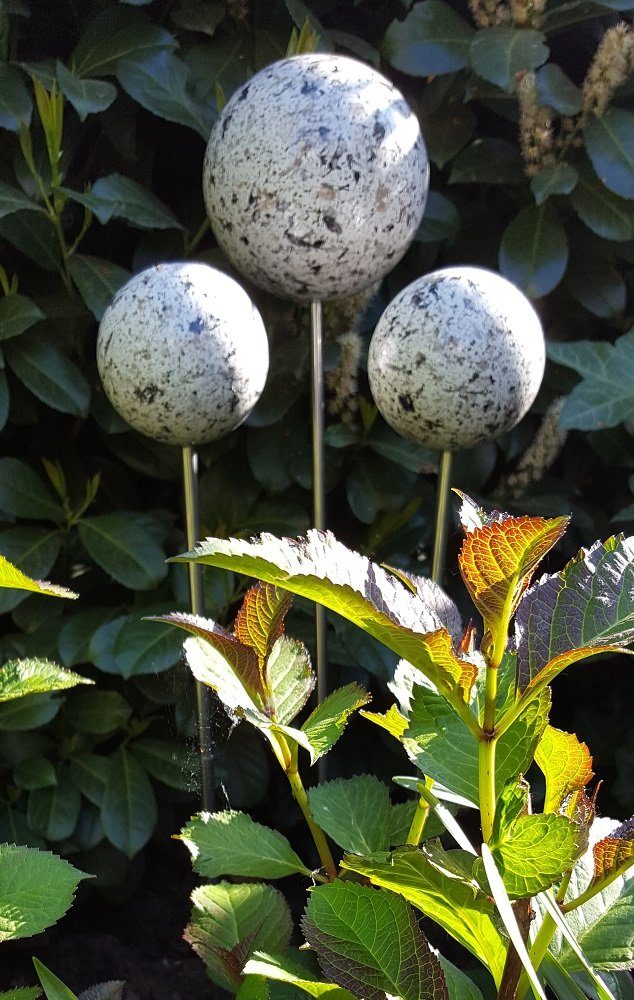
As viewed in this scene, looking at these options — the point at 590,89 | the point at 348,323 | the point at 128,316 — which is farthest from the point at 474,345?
the point at 590,89

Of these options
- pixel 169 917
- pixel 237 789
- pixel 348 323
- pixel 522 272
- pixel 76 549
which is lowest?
pixel 169 917

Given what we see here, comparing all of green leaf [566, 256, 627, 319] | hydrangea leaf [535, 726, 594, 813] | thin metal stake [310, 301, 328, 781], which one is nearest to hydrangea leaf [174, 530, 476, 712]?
hydrangea leaf [535, 726, 594, 813]

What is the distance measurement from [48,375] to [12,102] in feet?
1.02

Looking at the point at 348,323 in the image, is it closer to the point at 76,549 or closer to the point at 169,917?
the point at 76,549

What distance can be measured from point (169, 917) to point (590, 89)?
1245 mm

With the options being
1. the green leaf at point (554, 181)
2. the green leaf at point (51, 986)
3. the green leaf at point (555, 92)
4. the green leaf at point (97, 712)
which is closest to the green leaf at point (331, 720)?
the green leaf at point (51, 986)

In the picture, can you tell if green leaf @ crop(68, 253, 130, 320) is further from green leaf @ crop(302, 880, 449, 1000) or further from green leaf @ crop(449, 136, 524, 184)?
green leaf @ crop(302, 880, 449, 1000)

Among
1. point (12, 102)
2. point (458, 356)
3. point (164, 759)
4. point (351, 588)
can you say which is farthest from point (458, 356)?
point (164, 759)

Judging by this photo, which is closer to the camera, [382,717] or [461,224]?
[382,717]

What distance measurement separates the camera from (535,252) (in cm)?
120

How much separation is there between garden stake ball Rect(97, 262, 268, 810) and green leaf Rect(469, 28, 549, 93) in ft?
1.59

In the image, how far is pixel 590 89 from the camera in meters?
1.14

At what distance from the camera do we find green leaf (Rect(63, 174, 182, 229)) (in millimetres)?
1053

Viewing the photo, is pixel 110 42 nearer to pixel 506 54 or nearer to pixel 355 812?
pixel 506 54
